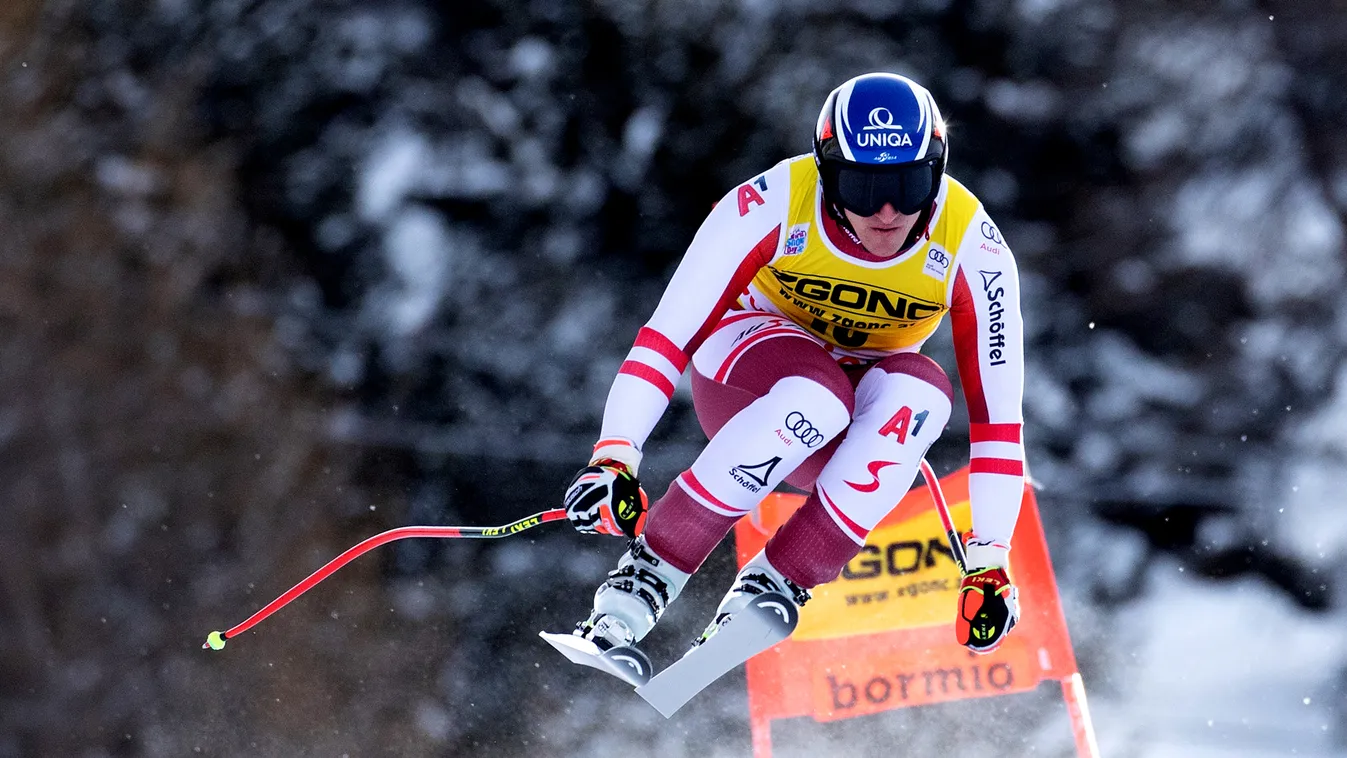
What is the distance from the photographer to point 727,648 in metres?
3.07

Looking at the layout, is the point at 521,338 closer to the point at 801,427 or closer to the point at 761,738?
the point at 761,738

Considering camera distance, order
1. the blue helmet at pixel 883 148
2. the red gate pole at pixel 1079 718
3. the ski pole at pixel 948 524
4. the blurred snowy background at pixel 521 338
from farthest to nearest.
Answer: the blurred snowy background at pixel 521 338
the red gate pole at pixel 1079 718
the ski pole at pixel 948 524
the blue helmet at pixel 883 148


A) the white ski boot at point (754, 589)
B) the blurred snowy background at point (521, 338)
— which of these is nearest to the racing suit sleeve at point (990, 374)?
the white ski boot at point (754, 589)

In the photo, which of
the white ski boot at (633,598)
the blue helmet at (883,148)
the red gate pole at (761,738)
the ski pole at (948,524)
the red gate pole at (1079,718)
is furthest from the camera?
the red gate pole at (761,738)

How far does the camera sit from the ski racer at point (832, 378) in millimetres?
3029

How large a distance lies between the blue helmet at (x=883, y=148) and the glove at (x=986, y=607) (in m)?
0.95

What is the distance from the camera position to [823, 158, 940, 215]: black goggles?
299 centimetres

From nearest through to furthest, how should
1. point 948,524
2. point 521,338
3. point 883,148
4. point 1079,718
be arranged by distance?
point 883,148 → point 948,524 → point 1079,718 → point 521,338

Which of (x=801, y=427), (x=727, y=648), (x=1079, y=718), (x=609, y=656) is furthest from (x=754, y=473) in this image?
(x=1079, y=718)

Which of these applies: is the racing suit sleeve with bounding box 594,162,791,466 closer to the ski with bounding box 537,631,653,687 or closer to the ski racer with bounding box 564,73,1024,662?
the ski racer with bounding box 564,73,1024,662

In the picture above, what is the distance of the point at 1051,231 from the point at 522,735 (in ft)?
12.3

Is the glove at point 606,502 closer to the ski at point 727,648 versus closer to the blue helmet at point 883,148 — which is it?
the ski at point 727,648

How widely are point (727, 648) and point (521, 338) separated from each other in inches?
157

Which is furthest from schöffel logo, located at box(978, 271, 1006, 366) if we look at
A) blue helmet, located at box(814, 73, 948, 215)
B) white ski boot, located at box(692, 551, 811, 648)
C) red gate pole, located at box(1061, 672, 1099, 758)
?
red gate pole, located at box(1061, 672, 1099, 758)
